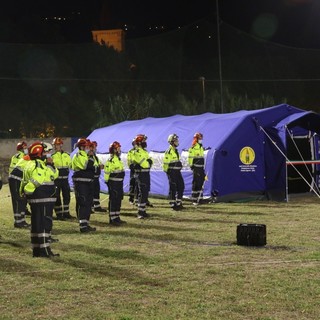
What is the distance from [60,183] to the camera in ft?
53.4

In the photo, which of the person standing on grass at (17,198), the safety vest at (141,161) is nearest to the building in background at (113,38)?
the safety vest at (141,161)

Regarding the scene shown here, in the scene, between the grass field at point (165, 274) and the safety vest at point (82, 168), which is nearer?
the grass field at point (165, 274)

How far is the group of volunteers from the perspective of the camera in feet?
33.8

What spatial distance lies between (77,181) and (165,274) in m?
5.17

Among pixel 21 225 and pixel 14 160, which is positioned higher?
pixel 14 160

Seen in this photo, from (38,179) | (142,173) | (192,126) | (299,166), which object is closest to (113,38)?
(192,126)

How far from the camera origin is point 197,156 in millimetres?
18969

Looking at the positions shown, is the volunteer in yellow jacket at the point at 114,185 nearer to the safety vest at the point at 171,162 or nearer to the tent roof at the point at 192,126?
the safety vest at the point at 171,162

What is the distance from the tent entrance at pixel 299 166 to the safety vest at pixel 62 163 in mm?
8751

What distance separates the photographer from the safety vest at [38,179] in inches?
401

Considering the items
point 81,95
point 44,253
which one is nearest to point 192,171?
point 44,253

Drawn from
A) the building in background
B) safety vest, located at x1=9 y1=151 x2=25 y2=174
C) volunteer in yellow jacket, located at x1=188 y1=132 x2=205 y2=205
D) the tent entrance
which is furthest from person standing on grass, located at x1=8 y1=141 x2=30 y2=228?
the building in background

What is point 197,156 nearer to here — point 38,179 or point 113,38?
point 38,179

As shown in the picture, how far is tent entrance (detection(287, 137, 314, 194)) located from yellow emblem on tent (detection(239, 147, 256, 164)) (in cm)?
200
